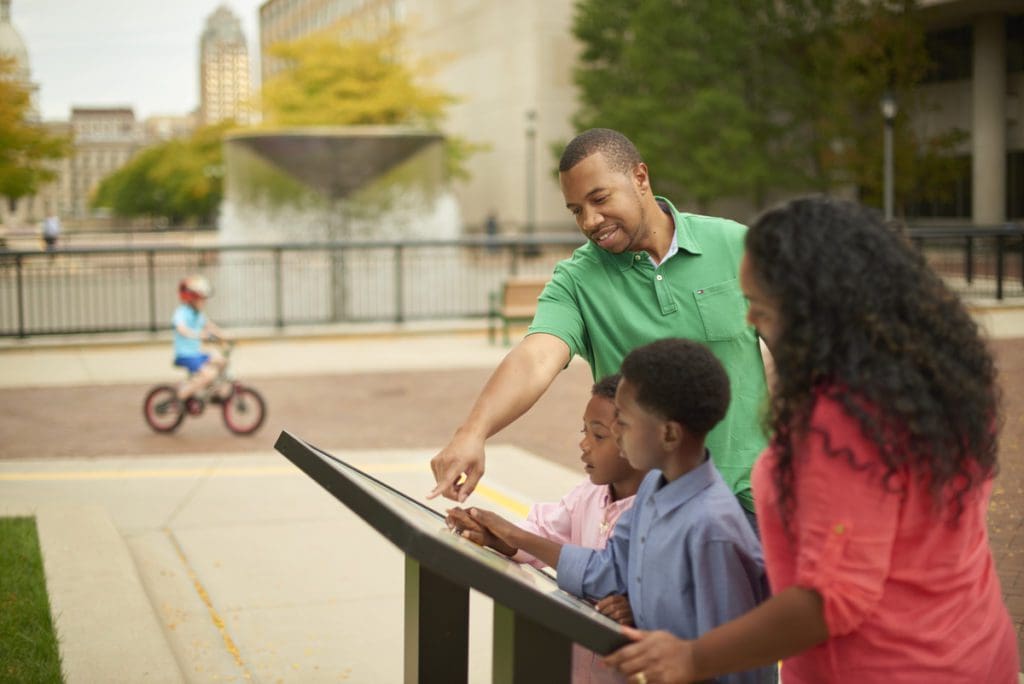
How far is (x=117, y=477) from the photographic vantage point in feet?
27.1

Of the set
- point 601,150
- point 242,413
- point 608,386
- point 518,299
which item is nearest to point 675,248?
point 601,150

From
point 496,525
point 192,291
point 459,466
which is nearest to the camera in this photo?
point 459,466

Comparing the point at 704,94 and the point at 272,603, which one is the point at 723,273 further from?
the point at 704,94

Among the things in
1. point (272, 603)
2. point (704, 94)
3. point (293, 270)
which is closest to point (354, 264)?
point (293, 270)

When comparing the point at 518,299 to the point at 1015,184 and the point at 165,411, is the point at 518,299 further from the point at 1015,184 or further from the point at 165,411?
the point at 1015,184

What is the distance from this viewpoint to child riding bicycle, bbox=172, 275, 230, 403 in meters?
9.80

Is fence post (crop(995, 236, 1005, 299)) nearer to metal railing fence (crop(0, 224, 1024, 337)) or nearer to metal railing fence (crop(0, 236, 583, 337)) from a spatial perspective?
metal railing fence (crop(0, 224, 1024, 337))

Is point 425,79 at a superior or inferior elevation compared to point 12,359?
superior

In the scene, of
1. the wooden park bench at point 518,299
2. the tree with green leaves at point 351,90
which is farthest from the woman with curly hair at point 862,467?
the tree with green leaves at point 351,90

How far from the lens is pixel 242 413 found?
9.90m

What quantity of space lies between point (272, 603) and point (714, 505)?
11.9 ft

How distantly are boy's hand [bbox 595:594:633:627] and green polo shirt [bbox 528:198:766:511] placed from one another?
2.02 feet

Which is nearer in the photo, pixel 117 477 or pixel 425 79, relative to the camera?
pixel 117 477

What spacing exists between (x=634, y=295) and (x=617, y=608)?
95 centimetres
